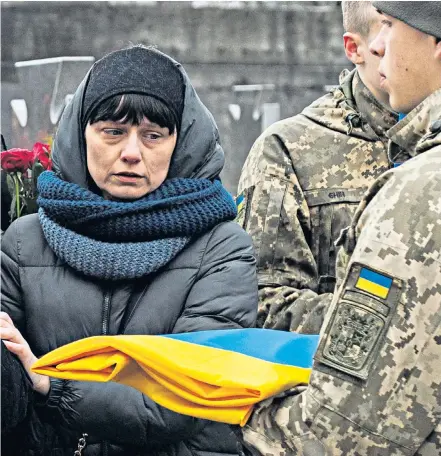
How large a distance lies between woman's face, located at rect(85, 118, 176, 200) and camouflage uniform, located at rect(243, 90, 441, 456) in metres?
0.92

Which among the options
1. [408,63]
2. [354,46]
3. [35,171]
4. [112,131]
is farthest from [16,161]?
[408,63]

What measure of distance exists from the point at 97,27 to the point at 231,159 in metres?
1.76

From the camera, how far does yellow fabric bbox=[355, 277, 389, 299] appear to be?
193 centimetres

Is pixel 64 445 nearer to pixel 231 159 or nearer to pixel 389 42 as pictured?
pixel 389 42

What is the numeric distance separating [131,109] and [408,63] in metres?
0.88

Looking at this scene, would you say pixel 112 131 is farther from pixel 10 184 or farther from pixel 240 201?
pixel 240 201

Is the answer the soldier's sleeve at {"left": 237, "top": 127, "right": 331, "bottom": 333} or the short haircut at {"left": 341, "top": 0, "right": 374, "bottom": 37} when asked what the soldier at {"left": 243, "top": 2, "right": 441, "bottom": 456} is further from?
the short haircut at {"left": 341, "top": 0, "right": 374, "bottom": 37}

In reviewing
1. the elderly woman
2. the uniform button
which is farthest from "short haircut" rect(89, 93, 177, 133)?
the uniform button

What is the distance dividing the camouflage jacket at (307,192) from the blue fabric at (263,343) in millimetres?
706

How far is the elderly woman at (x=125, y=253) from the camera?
2.54 m

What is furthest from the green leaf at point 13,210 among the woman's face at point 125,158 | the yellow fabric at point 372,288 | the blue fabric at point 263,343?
the yellow fabric at point 372,288

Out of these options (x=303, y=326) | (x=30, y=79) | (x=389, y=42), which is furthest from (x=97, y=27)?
(x=389, y=42)

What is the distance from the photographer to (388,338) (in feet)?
6.32

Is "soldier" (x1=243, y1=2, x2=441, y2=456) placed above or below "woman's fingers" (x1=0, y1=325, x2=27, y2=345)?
above
